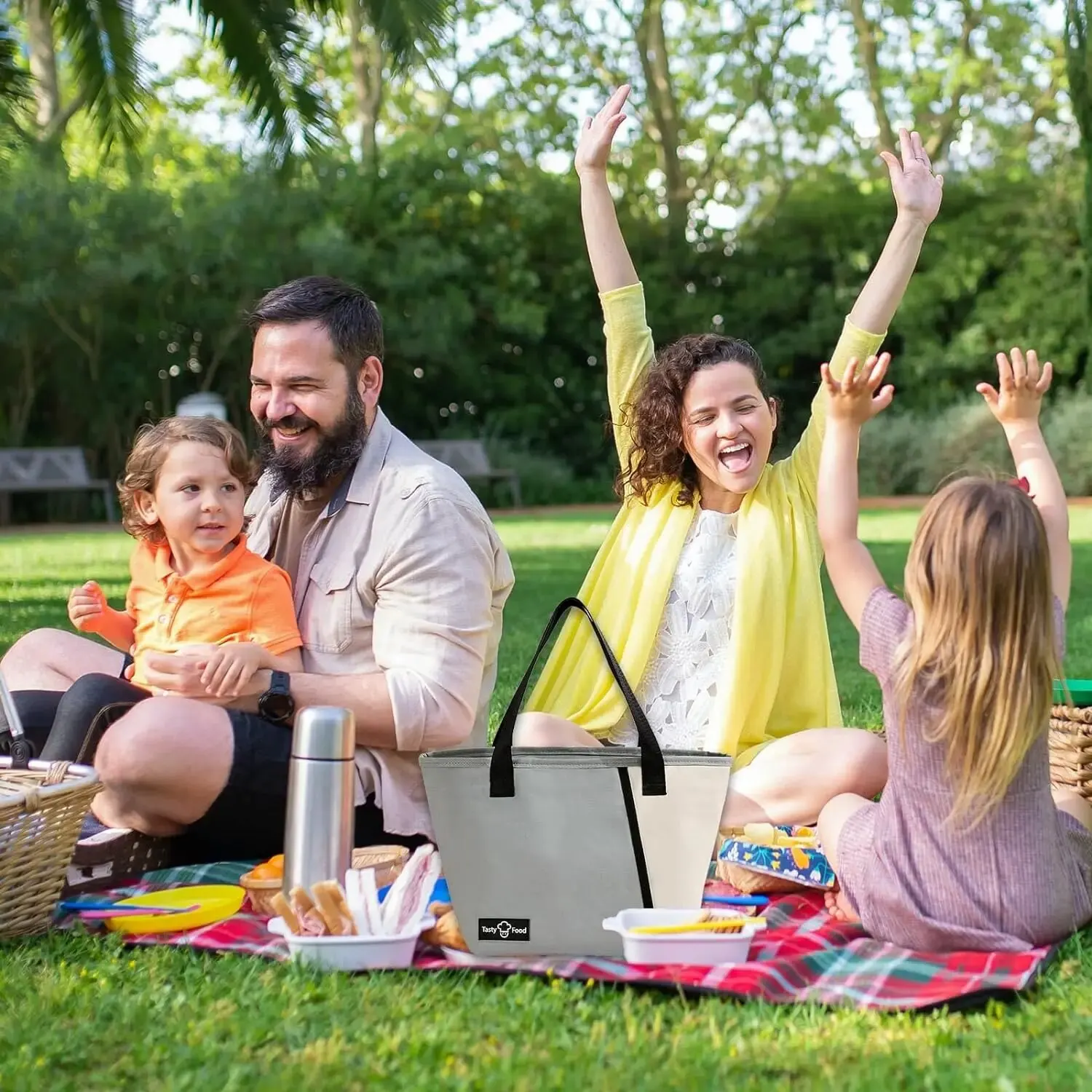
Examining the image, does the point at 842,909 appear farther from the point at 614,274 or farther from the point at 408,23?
the point at 408,23

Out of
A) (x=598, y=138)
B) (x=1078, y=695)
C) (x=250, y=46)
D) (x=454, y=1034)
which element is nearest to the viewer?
(x=454, y=1034)

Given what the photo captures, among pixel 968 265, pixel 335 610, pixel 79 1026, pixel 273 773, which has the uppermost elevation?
pixel 968 265

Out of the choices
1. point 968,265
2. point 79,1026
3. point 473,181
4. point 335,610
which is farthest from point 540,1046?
point 968,265

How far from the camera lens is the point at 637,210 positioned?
27.5 metres

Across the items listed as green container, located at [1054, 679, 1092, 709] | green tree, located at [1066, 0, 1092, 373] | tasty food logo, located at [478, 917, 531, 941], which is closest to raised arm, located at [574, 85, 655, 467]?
green container, located at [1054, 679, 1092, 709]

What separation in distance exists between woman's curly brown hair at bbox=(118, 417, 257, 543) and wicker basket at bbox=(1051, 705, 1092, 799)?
2.10 meters

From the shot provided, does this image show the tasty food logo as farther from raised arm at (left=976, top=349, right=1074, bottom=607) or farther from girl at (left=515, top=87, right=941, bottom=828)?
raised arm at (left=976, top=349, right=1074, bottom=607)

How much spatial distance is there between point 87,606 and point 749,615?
1.63 meters

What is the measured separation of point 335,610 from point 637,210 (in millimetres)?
24755

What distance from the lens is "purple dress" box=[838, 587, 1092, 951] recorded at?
283 centimetres

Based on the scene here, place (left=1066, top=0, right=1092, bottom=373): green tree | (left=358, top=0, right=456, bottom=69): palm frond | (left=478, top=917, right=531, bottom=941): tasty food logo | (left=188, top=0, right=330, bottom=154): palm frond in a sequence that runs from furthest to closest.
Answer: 1. (left=1066, top=0, right=1092, bottom=373): green tree
2. (left=188, top=0, right=330, bottom=154): palm frond
3. (left=358, top=0, right=456, bottom=69): palm frond
4. (left=478, top=917, right=531, bottom=941): tasty food logo

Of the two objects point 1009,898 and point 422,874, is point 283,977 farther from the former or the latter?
point 1009,898

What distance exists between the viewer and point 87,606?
3.75 m

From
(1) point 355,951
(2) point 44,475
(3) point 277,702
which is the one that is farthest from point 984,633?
(2) point 44,475
